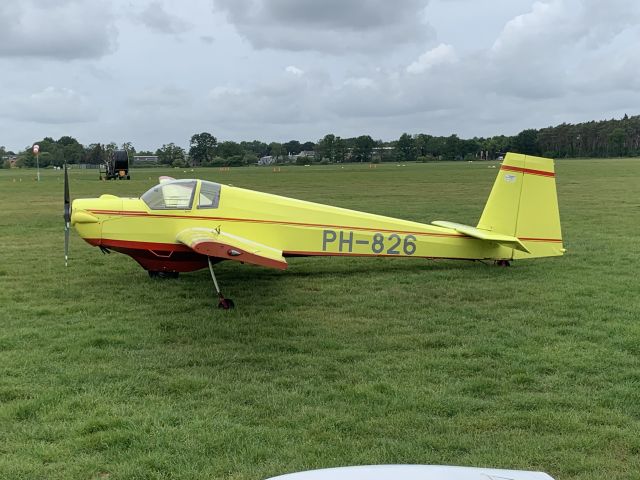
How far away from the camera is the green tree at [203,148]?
Answer: 144250 millimetres

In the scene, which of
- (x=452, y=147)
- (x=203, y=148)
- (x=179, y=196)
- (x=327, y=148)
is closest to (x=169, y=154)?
(x=203, y=148)

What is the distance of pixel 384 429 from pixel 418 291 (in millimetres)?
4580

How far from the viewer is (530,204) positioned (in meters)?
9.42

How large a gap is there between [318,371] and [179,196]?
4612 mm

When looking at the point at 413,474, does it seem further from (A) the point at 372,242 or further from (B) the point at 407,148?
(B) the point at 407,148

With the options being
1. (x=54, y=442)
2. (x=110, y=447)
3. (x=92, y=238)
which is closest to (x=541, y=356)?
(x=110, y=447)

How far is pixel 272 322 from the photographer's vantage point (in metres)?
7.05

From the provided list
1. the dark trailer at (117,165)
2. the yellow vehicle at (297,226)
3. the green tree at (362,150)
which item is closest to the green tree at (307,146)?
the green tree at (362,150)

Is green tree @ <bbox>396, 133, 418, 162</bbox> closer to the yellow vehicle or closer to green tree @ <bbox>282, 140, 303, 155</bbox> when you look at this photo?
green tree @ <bbox>282, 140, 303, 155</bbox>

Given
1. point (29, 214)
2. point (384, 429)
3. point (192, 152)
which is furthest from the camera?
point (192, 152)

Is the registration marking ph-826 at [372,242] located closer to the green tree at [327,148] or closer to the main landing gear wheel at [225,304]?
the main landing gear wheel at [225,304]

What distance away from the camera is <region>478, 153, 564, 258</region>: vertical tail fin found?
9414 millimetres

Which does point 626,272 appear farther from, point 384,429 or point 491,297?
point 384,429

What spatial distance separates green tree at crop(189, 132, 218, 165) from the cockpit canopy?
446 feet
